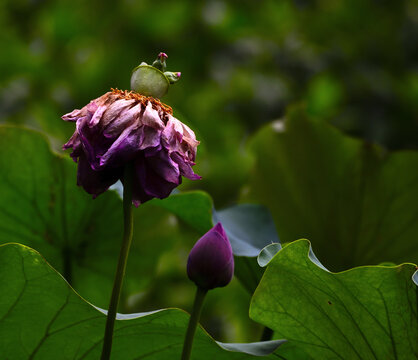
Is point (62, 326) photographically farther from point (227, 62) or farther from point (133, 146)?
point (227, 62)

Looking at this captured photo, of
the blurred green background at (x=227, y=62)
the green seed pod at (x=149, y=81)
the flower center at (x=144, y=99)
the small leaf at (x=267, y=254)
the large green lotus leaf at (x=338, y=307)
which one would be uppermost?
the green seed pod at (x=149, y=81)

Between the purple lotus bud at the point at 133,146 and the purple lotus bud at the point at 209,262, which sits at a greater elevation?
the purple lotus bud at the point at 133,146

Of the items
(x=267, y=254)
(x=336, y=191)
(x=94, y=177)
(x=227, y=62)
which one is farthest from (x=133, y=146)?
(x=227, y=62)

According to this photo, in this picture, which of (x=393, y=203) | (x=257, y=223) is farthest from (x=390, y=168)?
(x=257, y=223)

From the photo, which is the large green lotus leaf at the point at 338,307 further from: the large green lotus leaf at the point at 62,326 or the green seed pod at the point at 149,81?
the green seed pod at the point at 149,81

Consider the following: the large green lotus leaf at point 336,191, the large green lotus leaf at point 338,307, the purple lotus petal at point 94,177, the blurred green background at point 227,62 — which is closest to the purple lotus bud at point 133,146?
the purple lotus petal at point 94,177
